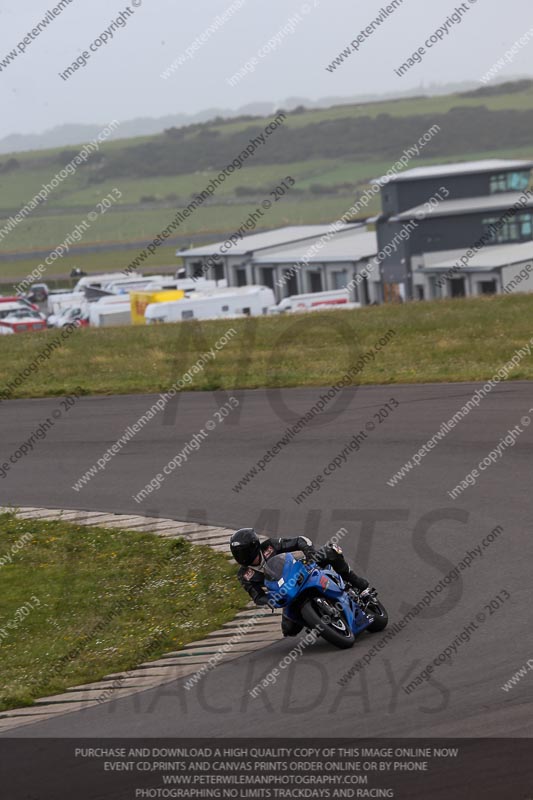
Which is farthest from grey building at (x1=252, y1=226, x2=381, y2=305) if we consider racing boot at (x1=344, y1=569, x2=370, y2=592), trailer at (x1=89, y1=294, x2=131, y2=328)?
racing boot at (x1=344, y1=569, x2=370, y2=592)

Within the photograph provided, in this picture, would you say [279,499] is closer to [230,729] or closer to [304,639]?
[304,639]

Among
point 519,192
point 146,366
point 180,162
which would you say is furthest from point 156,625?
point 180,162

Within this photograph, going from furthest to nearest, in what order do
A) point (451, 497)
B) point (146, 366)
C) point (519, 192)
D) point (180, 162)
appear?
point (180, 162) < point (519, 192) < point (146, 366) < point (451, 497)

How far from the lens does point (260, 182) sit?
174500 millimetres

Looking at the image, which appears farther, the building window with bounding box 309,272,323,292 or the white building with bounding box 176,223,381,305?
the building window with bounding box 309,272,323,292

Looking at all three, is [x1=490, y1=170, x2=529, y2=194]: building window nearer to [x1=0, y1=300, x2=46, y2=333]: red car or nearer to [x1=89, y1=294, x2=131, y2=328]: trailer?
[x1=89, y1=294, x2=131, y2=328]: trailer

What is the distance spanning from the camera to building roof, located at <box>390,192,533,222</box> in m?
58.8

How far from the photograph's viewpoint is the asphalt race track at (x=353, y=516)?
758cm

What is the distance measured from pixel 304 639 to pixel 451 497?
4.60m

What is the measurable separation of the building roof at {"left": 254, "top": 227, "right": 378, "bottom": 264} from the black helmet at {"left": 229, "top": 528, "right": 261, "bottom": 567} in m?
49.6

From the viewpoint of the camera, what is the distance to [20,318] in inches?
2114

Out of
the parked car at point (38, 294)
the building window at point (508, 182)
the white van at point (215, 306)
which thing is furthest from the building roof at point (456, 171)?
the parked car at point (38, 294)
